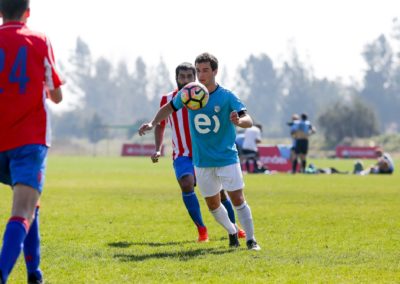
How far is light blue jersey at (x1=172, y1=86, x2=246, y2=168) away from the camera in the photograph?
9.98 meters

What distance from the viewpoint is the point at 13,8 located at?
668cm

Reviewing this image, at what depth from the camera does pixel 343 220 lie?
14.2 m

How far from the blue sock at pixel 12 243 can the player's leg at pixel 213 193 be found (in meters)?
3.93

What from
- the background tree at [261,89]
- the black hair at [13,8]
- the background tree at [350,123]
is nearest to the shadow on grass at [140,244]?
the black hair at [13,8]

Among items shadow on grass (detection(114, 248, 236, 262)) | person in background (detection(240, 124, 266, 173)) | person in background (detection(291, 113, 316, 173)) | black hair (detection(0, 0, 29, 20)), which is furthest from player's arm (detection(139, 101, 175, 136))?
person in background (detection(291, 113, 316, 173))

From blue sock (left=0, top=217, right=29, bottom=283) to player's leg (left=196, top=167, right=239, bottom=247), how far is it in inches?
155

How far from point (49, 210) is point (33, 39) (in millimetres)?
10003

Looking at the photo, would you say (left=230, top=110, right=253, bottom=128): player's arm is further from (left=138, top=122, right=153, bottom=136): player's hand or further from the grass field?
the grass field

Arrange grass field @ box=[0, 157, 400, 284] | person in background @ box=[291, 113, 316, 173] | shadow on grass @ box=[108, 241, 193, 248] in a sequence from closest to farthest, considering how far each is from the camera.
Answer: grass field @ box=[0, 157, 400, 284], shadow on grass @ box=[108, 241, 193, 248], person in background @ box=[291, 113, 316, 173]

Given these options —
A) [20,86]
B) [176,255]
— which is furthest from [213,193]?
[20,86]

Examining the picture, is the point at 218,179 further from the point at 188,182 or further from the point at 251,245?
the point at 188,182

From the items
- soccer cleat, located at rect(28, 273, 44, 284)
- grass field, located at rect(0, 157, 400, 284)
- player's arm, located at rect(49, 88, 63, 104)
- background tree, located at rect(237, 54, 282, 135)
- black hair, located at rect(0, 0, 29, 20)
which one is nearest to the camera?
black hair, located at rect(0, 0, 29, 20)

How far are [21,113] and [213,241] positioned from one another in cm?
523

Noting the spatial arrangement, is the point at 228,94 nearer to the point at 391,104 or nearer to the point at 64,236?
the point at 64,236
